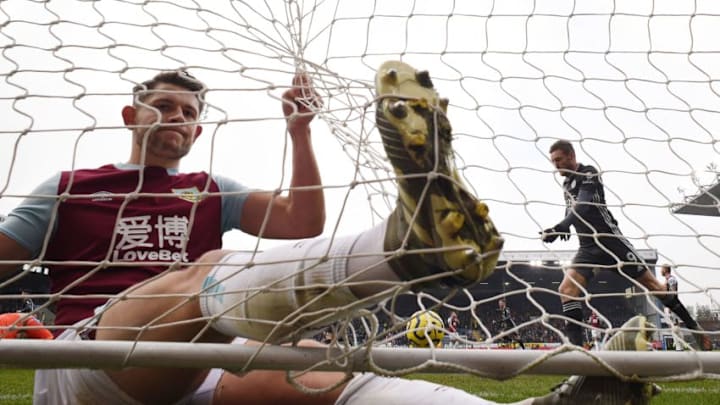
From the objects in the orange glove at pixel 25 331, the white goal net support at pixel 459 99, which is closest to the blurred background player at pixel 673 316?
the white goal net support at pixel 459 99

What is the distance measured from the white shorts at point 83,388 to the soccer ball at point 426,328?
38 centimetres

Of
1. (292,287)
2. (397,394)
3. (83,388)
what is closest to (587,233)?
(397,394)

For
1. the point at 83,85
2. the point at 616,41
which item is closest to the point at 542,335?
the point at 616,41

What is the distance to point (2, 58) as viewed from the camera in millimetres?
1513

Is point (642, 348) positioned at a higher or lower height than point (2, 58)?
lower

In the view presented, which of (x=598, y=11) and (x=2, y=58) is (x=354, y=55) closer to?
(x=598, y=11)

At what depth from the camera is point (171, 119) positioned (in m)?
1.51

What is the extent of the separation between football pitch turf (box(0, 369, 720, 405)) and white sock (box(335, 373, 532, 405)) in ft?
6.60

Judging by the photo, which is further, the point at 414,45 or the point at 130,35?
the point at 414,45

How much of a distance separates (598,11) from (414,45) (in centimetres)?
59

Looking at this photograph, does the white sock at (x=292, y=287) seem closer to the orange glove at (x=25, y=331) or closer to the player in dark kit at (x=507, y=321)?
the orange glove at (x=25, y=331)

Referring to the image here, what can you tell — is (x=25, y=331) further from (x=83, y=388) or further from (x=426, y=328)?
(x=426, y=328)

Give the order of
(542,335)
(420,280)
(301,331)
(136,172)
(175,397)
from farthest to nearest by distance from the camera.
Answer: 1. (542,335)
2. (136,172)
3. (175,397)
4. (301,331)
5. (420,280)

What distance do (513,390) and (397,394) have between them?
268cm
